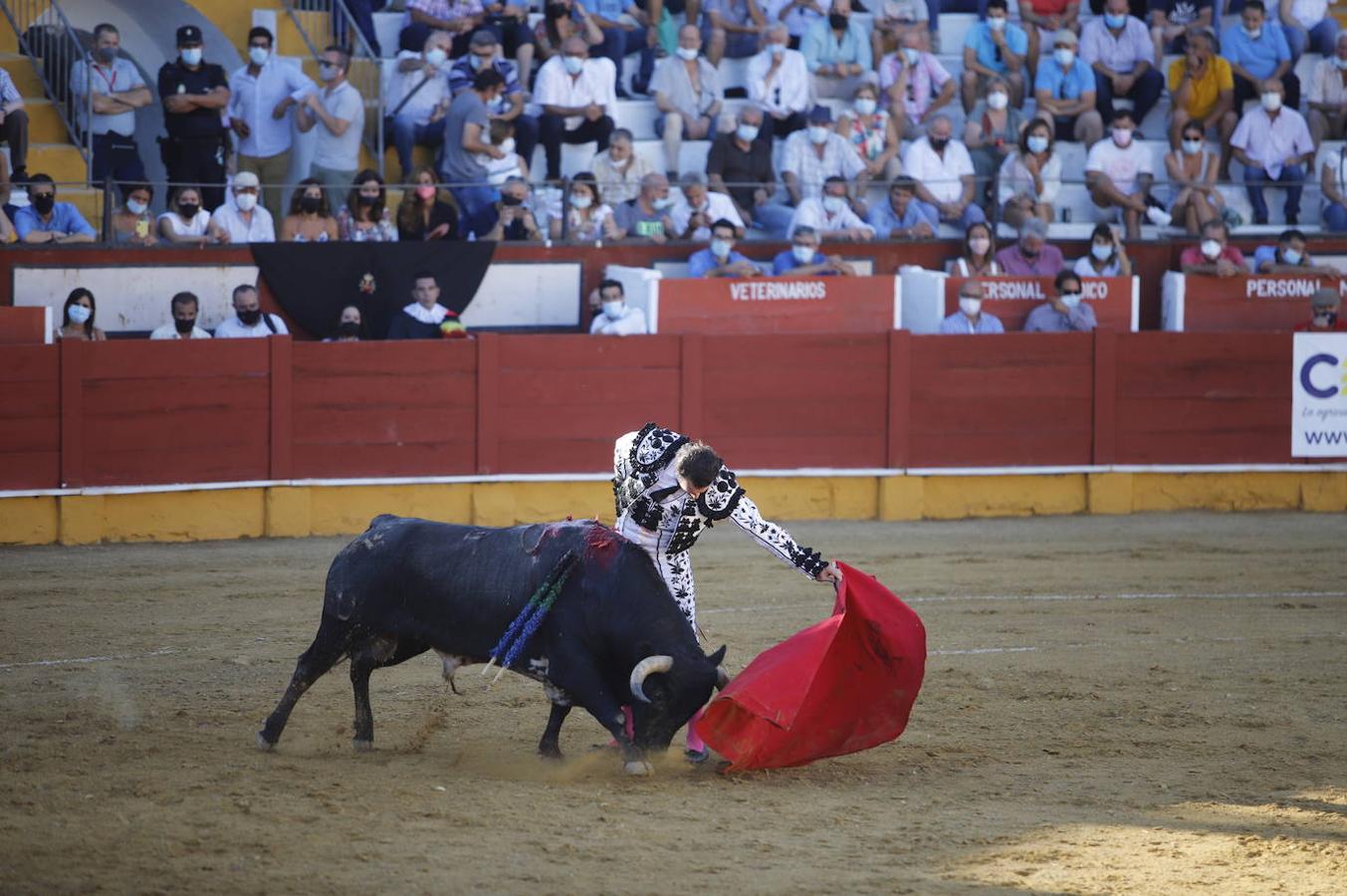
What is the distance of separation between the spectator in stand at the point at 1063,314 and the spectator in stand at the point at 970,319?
316 mm

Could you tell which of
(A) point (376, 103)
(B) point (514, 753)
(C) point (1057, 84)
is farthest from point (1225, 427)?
(B) point (514, 753)

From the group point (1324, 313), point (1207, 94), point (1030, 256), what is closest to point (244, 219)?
point (1030, 256)

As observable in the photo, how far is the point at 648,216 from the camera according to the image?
12664mm

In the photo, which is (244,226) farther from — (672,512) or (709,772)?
(709,772)

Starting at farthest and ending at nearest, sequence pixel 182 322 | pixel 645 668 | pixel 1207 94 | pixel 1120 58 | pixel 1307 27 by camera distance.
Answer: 1. pixel 1307 27
2. pixel 1120 58
3. pixel 1207 94
4. pixel 182 322
5. pixel 645 668

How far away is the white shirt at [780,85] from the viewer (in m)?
13.5

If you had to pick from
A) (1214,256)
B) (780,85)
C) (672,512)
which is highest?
(780,85)

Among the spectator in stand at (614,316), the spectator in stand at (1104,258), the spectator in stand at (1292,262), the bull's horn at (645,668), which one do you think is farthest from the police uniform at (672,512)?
the spectator in stand at (1292,262)

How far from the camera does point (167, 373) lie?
35.4 feet

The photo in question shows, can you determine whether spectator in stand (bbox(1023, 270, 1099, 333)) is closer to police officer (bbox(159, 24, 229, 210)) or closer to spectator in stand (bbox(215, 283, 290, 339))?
spectator in stand (bbox(215, 283, 290, 339))

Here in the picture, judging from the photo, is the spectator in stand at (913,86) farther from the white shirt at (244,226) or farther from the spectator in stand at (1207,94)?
the white shirt at (244,226)

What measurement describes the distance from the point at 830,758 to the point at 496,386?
5.89 m

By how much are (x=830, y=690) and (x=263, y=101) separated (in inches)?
317

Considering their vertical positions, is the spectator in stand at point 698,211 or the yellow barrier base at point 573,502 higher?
the spectator in stand at point 698,211
